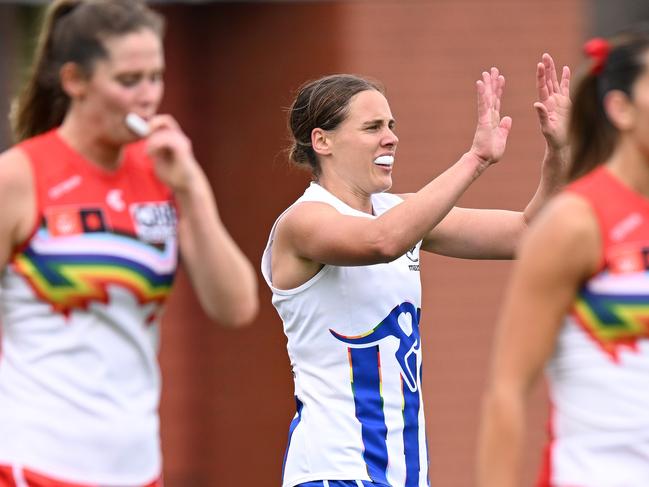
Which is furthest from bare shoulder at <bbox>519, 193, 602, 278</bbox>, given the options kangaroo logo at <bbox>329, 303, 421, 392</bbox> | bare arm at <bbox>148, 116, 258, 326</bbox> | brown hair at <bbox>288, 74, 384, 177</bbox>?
brown hair at <bbox>288, 74, 384, 177</bbox>

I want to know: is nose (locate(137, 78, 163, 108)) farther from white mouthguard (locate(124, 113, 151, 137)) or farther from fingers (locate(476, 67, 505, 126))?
fingers (locate(476, 67, 505, 126))

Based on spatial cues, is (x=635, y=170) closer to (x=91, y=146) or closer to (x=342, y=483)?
(x=91, y=146)

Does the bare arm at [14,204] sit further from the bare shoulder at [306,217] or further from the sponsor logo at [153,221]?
the bare shoulder at [306,217]

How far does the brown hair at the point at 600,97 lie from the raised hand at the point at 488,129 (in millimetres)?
756

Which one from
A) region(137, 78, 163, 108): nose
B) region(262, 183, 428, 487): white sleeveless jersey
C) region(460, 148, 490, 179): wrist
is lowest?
region(262, 183, 428, 487): white sleeveless jersey

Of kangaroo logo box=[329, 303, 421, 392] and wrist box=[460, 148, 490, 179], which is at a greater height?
wrist box=[460, 148, 490, 179]

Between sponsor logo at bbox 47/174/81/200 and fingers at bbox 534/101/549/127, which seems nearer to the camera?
sponsor logo at bbox 47/174/81/200

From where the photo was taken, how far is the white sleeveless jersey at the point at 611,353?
10.7 ft

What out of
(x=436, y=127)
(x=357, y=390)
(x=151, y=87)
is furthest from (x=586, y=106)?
(x=436, y=127)

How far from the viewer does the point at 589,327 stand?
331cm

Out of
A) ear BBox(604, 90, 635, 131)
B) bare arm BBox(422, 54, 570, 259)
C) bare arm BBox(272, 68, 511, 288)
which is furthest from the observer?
bare arm BBox(422, 54, 570, 259)

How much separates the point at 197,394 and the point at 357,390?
383 cm

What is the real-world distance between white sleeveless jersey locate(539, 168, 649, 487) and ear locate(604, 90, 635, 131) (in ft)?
0.43

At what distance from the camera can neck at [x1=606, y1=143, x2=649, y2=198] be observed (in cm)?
336
